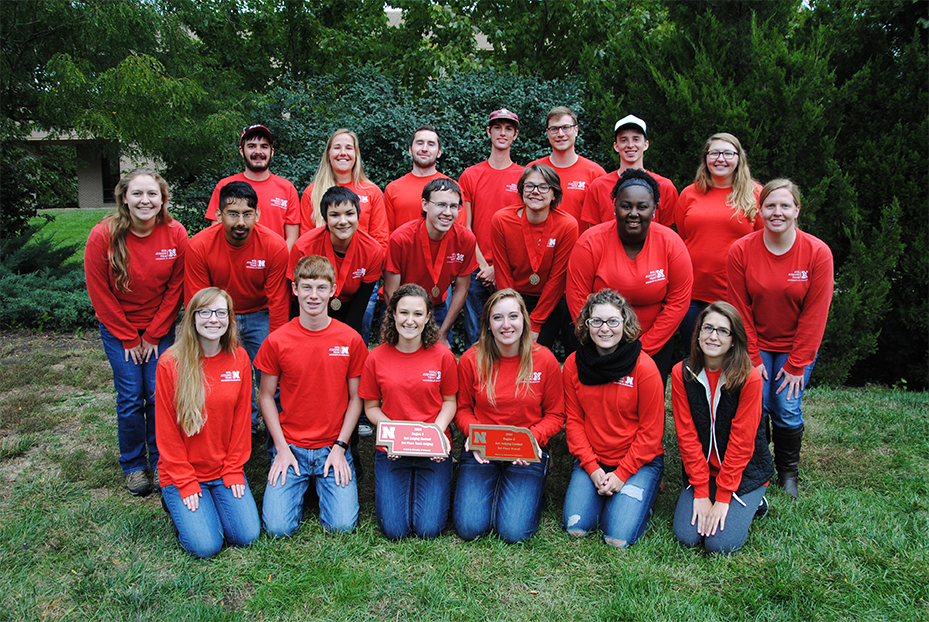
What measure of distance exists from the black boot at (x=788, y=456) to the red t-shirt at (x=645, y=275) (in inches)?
40.7

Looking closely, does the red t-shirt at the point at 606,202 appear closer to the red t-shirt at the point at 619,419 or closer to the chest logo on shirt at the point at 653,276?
the chest logo on shirt at the point at 653,276

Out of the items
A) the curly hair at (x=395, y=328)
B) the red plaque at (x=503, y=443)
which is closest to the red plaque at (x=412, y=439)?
the red plaque at (x=503, y=443)

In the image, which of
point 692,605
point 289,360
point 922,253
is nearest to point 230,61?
point 289,360

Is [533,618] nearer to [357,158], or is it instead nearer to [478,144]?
[357,158]

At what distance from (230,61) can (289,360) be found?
10695 mm

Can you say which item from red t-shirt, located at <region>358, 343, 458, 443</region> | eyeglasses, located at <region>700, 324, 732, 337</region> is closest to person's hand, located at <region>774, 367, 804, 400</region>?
eyeglasses, located at <region>700, 324, 732, 337</region>

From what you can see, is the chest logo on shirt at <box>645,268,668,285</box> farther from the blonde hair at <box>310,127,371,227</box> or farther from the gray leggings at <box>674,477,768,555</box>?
the blonde hair at <box>310,127,371,227</box>

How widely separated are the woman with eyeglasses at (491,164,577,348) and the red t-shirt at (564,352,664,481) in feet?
2.29

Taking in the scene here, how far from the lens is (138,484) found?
4.41 meters

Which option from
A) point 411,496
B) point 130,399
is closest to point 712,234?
point 411,496

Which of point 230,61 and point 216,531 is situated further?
point 230,61

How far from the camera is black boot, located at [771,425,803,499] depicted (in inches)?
171

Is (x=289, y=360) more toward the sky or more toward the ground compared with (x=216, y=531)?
more toward the sky

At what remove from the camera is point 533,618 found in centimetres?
316
